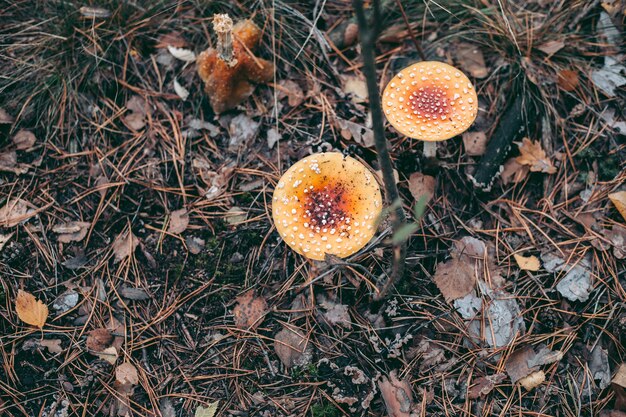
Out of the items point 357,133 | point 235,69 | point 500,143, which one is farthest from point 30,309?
point 500,143

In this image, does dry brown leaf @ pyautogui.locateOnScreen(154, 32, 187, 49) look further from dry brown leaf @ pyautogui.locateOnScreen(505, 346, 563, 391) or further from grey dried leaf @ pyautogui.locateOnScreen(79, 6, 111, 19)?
dry brown leaf @ pyautogui.locateOnScreen(505, 346, 563, 391)

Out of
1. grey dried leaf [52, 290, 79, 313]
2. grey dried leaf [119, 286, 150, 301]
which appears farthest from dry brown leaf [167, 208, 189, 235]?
grey dried leaf [52, 290, 79, 313]

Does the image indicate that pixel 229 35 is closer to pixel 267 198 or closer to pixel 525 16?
pixel 267 198

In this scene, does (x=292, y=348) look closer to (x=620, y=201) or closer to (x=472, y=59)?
(x=620, y=201)

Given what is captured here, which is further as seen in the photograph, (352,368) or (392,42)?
(392,42)

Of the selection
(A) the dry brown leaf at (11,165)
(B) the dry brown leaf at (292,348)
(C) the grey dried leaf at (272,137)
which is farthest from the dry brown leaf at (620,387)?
(A) the dry brown leaf at (11,165)

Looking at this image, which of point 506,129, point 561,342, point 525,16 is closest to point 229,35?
point 506,129

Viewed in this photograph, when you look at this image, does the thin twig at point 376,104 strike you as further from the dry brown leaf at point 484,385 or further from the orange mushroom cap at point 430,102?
the dry brown leaf at point 484,385
